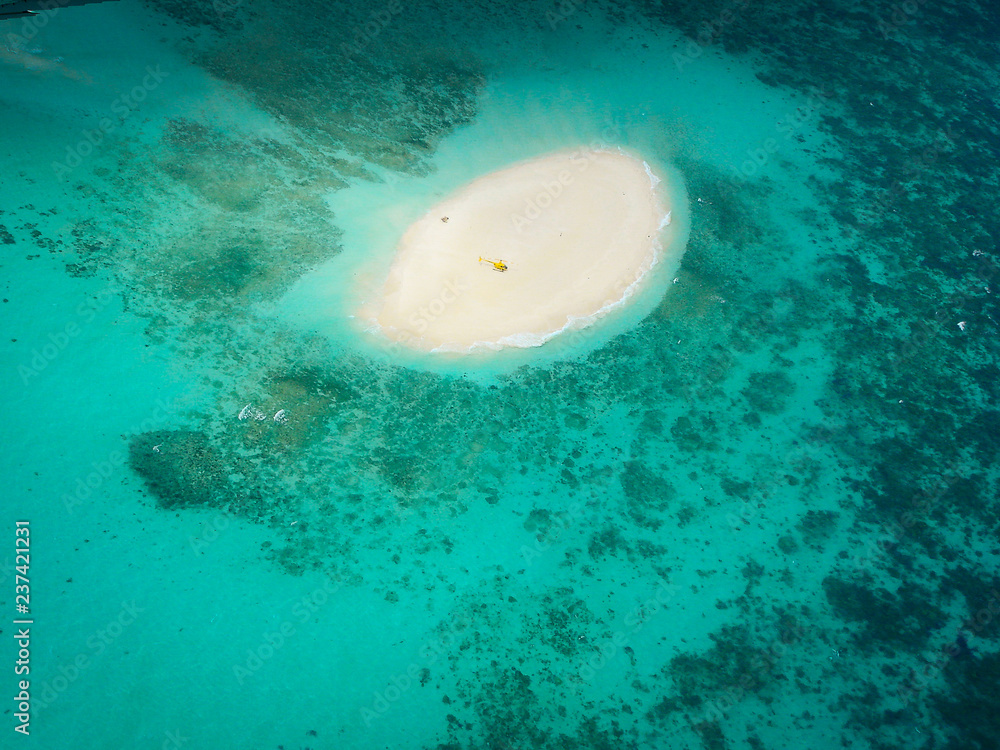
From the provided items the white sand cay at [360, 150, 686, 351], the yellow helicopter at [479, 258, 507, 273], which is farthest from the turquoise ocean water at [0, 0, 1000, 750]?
the yellow helicopter at [479, 258, 507, 273]

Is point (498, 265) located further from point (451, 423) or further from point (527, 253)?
point (451, 423)

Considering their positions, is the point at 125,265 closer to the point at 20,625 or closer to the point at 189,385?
the point at 189,385

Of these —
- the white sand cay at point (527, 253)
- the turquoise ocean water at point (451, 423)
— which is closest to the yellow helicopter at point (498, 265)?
the white sand cay at point (527, 253)

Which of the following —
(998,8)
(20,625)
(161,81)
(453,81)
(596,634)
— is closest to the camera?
(20,625)

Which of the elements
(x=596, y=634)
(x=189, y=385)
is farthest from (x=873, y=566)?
(x=189, y=385)

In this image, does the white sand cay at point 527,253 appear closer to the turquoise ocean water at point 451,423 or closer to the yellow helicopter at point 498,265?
the yellow helicopter at point 498,265

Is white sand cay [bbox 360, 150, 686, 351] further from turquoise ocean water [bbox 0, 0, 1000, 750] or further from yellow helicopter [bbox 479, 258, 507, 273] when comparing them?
turquoise ocean water [bbox 0, 0, 1000, 750]

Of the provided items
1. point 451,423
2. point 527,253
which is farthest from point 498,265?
point 451,423
